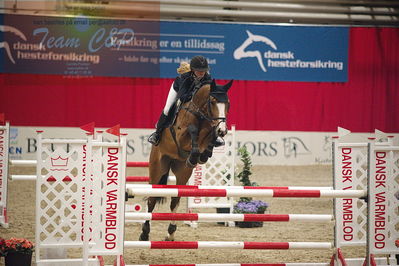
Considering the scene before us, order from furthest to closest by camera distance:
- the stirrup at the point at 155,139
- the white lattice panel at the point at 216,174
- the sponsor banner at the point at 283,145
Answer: the sponsor banner at the point at 283,145
the white lattice panel at the point at 216,174
the stirrup at the point at 155,139

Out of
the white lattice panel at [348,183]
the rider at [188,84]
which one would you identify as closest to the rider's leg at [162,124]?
the rider at [188,84]

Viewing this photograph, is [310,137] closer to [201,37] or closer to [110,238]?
[201,37]

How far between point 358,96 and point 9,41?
8.52m

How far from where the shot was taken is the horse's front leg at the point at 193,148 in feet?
17.4

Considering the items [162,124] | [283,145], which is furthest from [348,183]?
[283,145]

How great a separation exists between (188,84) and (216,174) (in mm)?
1733

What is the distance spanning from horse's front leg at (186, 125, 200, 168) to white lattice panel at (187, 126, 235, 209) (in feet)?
5.55

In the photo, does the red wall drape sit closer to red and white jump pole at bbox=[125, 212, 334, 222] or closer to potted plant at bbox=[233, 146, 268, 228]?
potted plant at bbox=[233, 146, 268, 228]

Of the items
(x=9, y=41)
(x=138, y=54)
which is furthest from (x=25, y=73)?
(x=138, y=54)

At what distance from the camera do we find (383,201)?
4184mm

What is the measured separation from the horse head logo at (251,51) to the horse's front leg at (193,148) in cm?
882

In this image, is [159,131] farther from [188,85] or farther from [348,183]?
[348,183]

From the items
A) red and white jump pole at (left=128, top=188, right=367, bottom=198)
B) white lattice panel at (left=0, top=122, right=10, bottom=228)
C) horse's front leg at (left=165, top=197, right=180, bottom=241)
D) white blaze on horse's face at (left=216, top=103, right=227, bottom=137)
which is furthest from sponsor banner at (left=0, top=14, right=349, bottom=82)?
red and white jump pole at (left=128, top=188, right=367, bottom=198)

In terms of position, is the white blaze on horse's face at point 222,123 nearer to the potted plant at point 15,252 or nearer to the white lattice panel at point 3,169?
the potted plant at point 15,252
